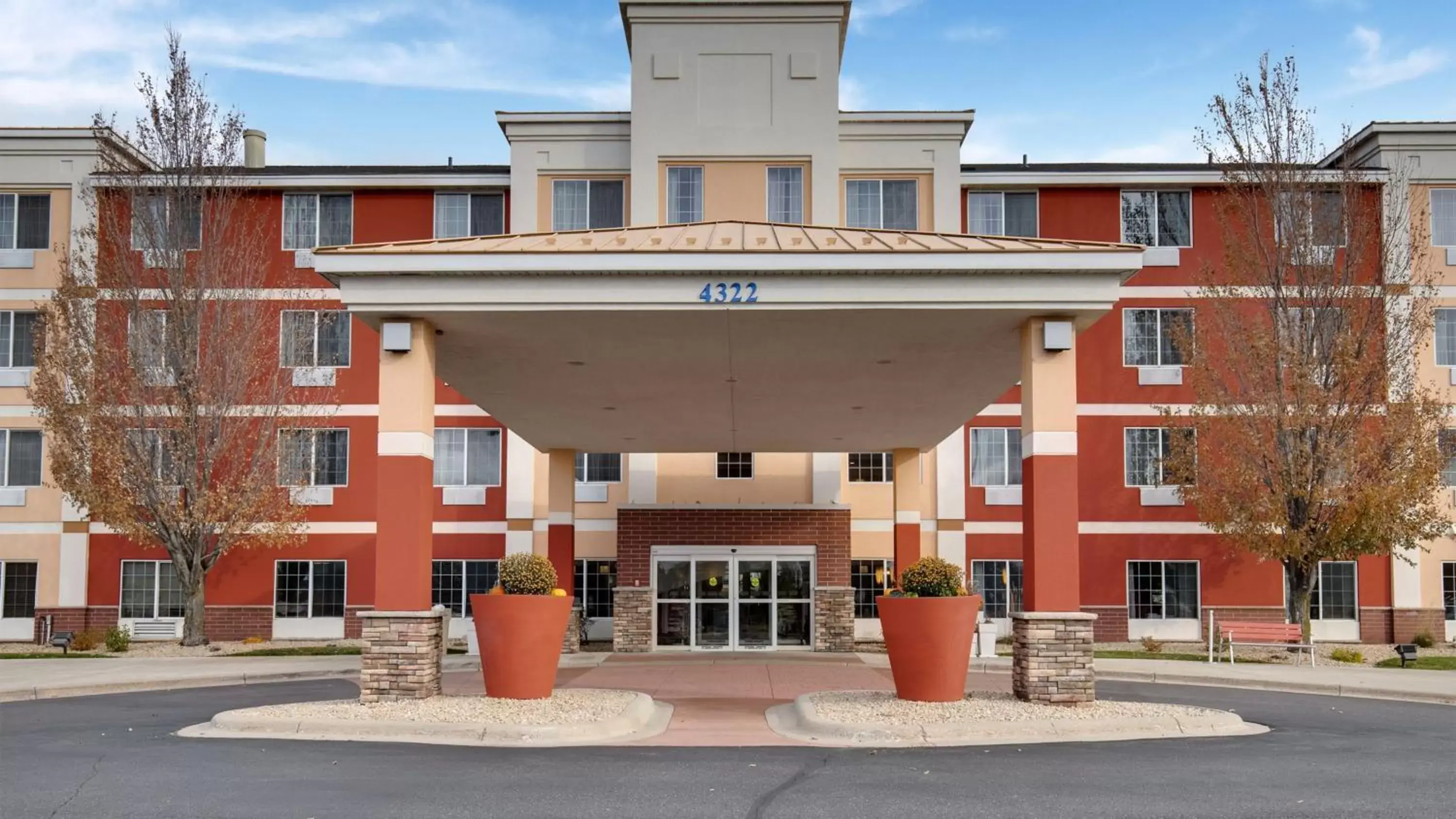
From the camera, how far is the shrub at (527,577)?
597 inches

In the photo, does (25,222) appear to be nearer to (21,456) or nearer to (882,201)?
(21,456)

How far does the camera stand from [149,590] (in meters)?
31.5

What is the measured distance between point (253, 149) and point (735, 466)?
53.9ft

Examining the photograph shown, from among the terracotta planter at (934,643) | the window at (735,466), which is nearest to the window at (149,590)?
the window at (735,466)

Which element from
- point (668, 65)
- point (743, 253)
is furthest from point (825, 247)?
point (668, 65)

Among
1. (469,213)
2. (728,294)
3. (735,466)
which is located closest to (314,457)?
(469,213)

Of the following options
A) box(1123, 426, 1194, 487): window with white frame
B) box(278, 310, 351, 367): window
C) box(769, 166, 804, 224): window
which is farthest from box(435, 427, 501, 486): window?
box(1123, 426, 1194, 487): window with white frame

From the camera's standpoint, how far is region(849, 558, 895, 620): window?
3142 cm

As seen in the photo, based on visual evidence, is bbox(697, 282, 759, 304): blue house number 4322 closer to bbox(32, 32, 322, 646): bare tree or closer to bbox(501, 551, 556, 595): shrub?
bbox(501, 551, 556, 595): shrub

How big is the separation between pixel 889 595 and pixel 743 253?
4.31 metres

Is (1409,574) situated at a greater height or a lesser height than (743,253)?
lesser

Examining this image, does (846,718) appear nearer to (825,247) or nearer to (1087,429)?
(825,247)

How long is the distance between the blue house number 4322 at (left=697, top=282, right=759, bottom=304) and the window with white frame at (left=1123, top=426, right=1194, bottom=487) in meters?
19.6

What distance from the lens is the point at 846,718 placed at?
13961 mm
